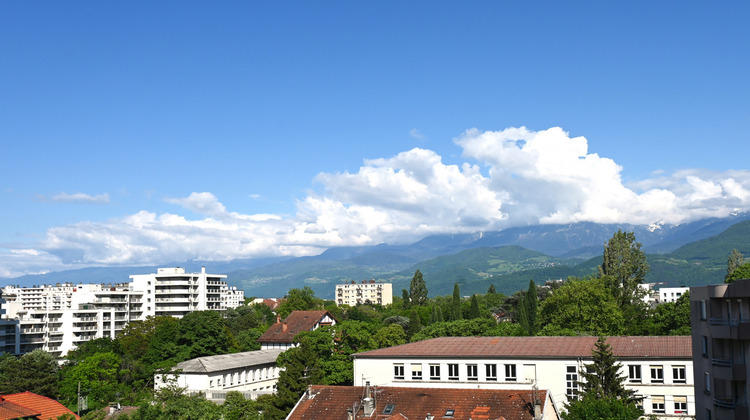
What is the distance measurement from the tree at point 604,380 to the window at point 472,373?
9876mm

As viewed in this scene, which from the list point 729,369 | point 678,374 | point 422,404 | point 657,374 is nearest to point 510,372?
point 657,374

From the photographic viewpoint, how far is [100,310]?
5084 inches

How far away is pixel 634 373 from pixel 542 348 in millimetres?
7309

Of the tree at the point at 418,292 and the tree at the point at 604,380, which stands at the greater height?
the tree at the point at 418,292

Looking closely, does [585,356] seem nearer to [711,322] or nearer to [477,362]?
[477,362]

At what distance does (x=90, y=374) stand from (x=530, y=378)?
1987 inches

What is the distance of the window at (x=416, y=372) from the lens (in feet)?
184

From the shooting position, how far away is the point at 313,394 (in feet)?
148

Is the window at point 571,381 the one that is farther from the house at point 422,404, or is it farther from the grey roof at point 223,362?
the grey roof at point 223,362

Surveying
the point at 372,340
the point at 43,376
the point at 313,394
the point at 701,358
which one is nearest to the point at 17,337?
the point at 43,376

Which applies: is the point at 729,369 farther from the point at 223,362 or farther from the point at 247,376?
the point at 247,376

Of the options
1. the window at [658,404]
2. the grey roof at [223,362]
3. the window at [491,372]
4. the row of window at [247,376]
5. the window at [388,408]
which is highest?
the window at [491,372]

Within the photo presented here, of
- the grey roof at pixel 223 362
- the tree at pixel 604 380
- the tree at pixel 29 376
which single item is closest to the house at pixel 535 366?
the tree at pixel 604 380

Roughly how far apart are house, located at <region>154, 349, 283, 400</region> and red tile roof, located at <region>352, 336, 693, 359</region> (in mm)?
16101
